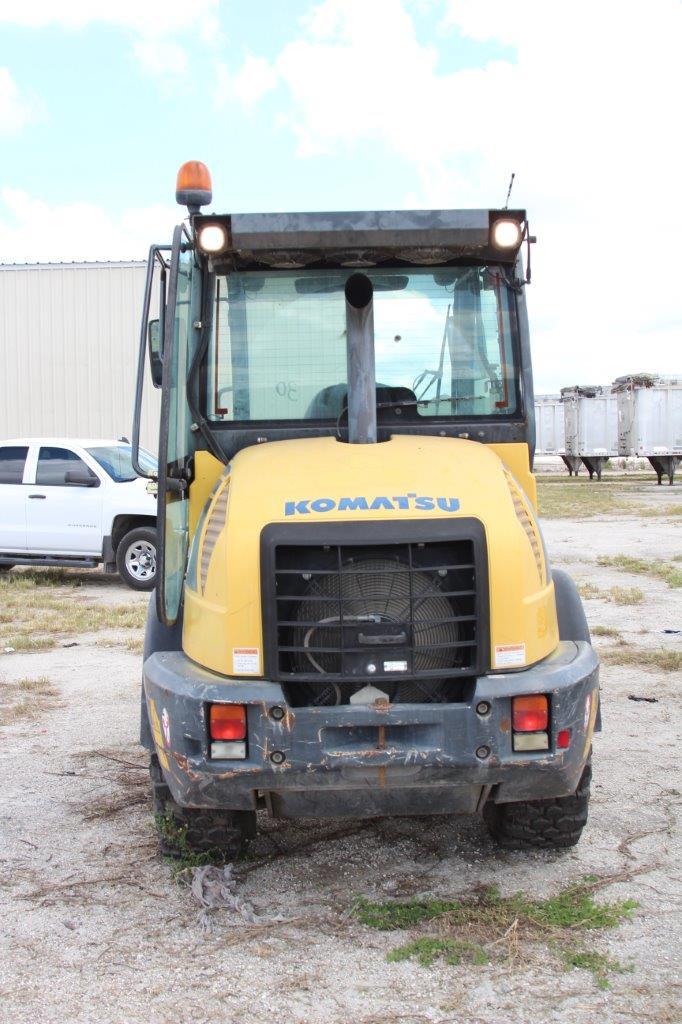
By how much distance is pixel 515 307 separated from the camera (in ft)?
15.4

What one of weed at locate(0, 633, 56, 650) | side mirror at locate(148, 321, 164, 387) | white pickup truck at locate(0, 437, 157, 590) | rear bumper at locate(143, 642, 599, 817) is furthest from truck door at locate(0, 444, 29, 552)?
rear bumper at locate(143, 642, 599, 817)

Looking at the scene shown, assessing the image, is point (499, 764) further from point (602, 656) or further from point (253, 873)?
point (602, 656)

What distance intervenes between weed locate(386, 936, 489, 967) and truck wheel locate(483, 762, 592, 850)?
0.75m

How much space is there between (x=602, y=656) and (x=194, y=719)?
17.7 feet

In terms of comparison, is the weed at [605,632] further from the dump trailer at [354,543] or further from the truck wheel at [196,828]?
the truck wheel at [196,828]

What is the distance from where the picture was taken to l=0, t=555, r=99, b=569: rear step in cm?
1291

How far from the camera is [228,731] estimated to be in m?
3.64

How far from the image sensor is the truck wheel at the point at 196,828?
420 centimetres

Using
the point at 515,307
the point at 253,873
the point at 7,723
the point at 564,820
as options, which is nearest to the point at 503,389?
the point at 515,307

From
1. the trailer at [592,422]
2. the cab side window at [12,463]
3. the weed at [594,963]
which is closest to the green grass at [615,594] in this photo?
the cab side window at [12,463]

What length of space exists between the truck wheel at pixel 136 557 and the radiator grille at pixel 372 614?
9065 millimetres

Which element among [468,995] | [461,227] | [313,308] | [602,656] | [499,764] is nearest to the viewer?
[468,995]

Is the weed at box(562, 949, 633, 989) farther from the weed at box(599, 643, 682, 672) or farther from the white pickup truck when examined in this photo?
the white pickup truck

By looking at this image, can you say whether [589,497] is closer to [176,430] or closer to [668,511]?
[668,511]
